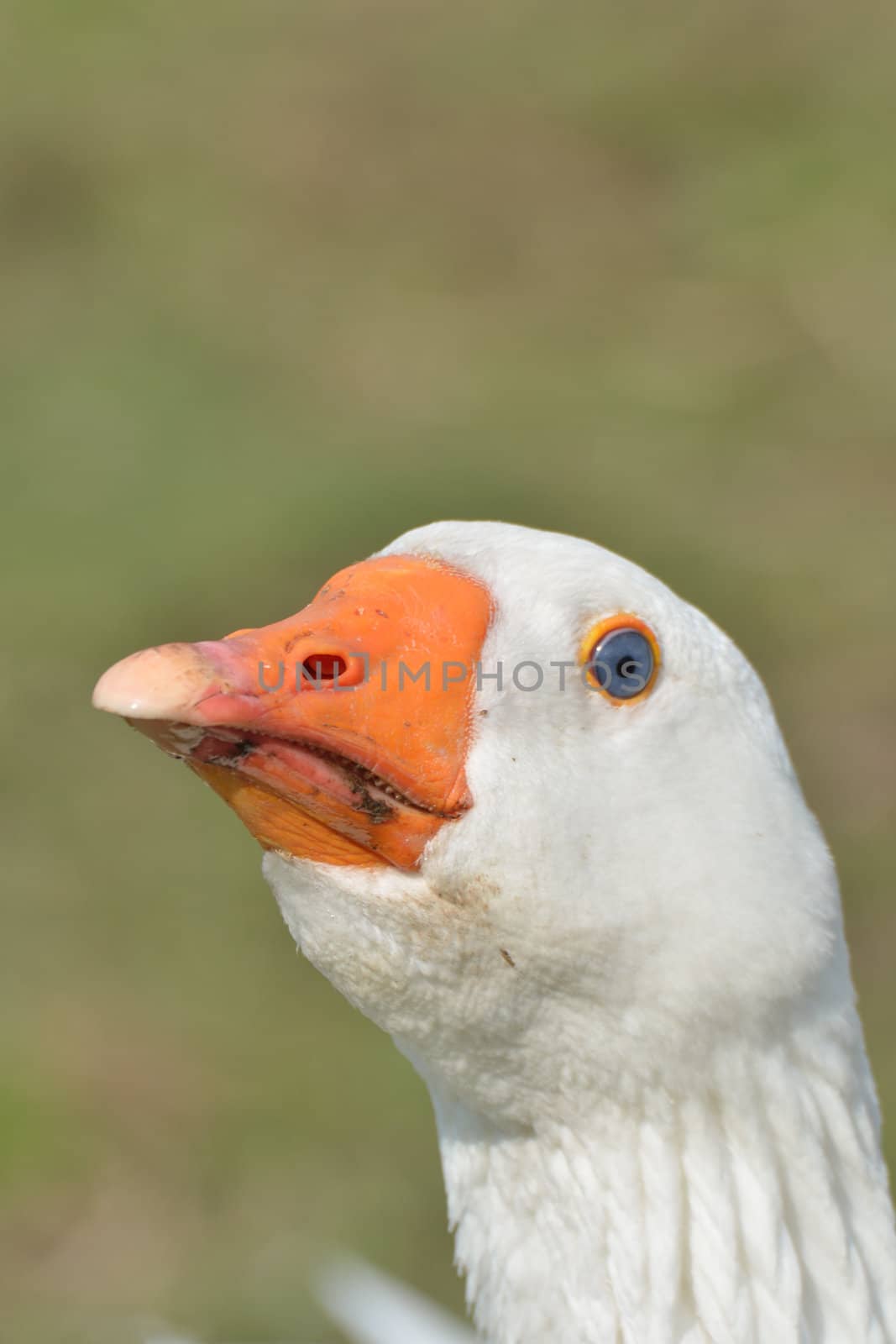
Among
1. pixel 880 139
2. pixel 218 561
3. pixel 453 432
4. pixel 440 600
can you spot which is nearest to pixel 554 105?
pixel 880 139

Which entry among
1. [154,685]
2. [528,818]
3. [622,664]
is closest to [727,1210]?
[528,818]

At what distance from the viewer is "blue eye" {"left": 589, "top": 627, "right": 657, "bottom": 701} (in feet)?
8.08

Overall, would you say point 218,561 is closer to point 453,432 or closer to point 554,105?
point 453,432

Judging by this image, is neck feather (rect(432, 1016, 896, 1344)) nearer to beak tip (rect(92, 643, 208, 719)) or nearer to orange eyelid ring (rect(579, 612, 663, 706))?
orange eyelid ring (rect(579, 612, 663, 706))

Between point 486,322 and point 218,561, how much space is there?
2.77 meters

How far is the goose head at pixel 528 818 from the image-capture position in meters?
2.33

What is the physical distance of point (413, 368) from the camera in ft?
30.2

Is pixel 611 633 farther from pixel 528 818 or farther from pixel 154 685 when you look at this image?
pixel 154 685

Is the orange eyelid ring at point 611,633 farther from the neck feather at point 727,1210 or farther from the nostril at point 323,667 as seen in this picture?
the neck feather at point 727,1210

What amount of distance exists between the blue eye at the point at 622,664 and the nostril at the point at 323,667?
39cm

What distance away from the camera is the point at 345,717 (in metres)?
2.29

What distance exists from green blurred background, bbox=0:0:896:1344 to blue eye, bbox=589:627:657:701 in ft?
9.79

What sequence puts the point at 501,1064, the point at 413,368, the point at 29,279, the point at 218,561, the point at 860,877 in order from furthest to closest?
the point at 29,279
the point at 413,368
the point at 218,561
the point at 860,877
the point at 501,1064

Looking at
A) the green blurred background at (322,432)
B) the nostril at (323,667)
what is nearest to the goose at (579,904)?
the nostril at (323,667)
